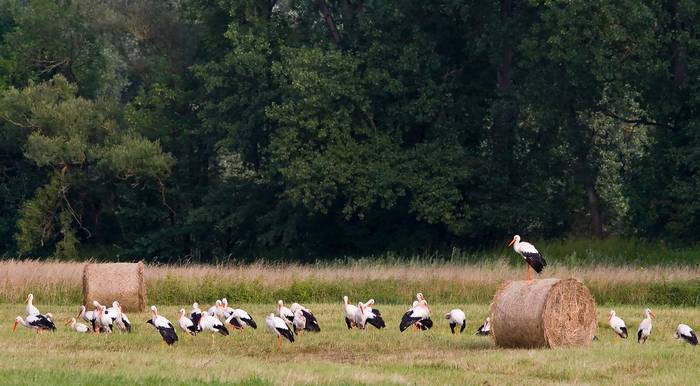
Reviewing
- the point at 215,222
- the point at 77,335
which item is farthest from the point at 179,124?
the point at 77,335

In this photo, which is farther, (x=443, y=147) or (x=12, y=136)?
(x=12, y=136)

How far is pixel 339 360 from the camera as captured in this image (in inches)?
866

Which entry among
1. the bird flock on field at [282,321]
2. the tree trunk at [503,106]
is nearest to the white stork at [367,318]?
the bird flock on field at [282,321]

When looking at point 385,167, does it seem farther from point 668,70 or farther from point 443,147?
point 668,70

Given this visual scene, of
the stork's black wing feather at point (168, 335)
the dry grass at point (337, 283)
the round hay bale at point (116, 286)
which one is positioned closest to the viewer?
the stork's black wing feather at point (168, 335)

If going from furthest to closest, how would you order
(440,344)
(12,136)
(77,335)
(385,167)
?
1. (12,136)
2. (385,167)
3. (77,335)
4. (440,344)

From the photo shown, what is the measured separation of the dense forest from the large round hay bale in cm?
2232

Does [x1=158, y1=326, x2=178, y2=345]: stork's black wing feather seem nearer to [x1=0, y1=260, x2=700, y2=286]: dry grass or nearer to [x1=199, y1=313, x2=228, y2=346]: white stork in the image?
[x1=199, y1=313, x2=228, y2=346]: white stork

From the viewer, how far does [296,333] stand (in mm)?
25844

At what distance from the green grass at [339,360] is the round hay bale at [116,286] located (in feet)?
15.4

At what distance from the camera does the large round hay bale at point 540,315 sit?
22.6 m

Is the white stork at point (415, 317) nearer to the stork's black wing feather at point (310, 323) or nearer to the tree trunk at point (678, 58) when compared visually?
the stork's black wing feather at point (310, 323)

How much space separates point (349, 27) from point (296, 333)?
30941 millimetres

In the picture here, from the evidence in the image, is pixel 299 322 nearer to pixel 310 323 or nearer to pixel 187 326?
pixel 310 323
